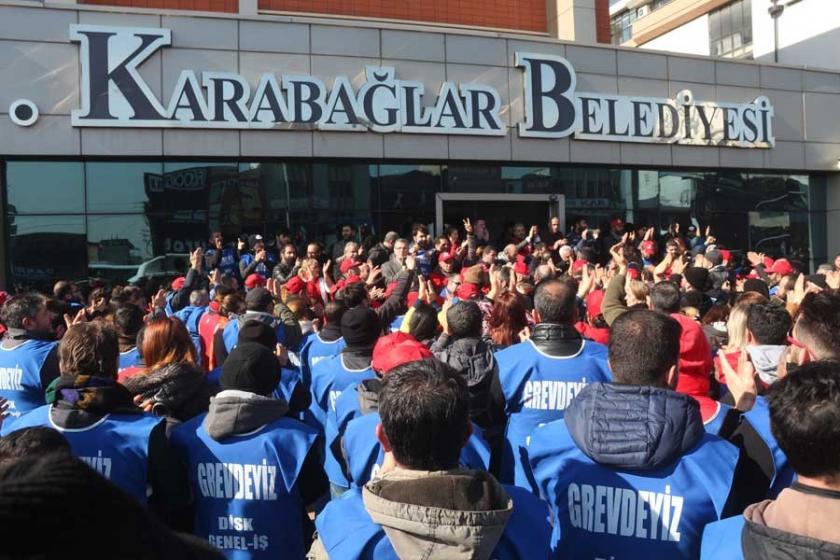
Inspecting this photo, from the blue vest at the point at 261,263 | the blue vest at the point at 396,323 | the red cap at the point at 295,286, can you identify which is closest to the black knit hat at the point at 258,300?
the blue vest at the point at 396,323

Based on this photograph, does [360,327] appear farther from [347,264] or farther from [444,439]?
[347,264]

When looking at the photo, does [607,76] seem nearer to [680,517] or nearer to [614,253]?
[614,253]

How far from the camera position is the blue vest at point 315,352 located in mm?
5996

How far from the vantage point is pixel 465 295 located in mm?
6938

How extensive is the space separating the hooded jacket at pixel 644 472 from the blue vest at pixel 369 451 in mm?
690

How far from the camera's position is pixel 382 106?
1558cm

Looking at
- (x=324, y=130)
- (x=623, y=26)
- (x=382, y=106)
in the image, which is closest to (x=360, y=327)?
(x=324, y=130)

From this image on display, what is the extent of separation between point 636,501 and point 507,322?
8.99 feet

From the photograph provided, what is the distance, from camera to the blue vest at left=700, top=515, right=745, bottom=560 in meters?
2.08

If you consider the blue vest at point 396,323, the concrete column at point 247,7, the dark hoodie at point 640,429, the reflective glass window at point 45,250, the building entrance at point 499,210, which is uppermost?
the concrete column at point 247,7

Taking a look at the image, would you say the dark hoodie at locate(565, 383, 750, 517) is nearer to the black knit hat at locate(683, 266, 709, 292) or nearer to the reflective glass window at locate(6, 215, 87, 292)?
the black knit hat at locate(683, 266, 709, 292)

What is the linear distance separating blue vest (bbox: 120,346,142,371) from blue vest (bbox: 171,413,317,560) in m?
2.01

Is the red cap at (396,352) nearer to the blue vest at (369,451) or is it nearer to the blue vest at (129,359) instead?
the blue vest at (369,451)

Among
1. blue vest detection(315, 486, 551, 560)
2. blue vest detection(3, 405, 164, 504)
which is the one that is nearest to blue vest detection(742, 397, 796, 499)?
blue vest detection(315, 486, 551, 560)
